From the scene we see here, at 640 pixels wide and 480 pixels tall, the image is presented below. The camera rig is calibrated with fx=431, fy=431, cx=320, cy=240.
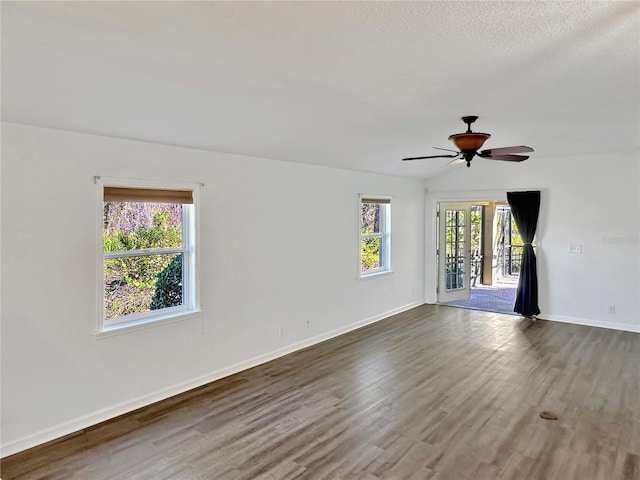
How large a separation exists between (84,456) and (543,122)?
5039 millimetres

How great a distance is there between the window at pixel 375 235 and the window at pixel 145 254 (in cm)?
298

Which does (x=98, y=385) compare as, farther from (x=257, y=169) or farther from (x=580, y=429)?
(x=580, y=429)

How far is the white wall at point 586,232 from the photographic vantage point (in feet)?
20.1

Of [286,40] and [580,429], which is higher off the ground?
[286,40]

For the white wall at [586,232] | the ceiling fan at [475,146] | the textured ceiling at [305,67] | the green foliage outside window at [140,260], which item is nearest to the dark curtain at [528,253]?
the white wall at [586,232]

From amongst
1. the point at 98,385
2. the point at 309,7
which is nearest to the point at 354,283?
the point at 98,385

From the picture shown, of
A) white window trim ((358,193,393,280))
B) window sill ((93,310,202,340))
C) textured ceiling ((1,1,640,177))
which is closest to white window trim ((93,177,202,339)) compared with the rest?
window sill ((93,310,202,340))

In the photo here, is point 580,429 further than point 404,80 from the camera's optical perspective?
Yes

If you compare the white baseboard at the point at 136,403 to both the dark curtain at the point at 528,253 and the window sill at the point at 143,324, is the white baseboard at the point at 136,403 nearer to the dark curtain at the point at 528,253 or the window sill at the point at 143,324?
the window sill at the point at 143,324

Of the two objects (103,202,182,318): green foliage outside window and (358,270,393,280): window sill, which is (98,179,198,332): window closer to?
(103,202,182,318): green foliage outside window

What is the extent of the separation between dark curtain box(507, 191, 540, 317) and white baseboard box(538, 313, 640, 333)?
0.68 ft

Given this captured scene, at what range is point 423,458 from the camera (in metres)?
2.98

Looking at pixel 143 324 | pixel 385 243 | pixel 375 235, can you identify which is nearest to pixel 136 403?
pixel 143 324

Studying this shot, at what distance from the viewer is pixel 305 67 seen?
9.07 ft
